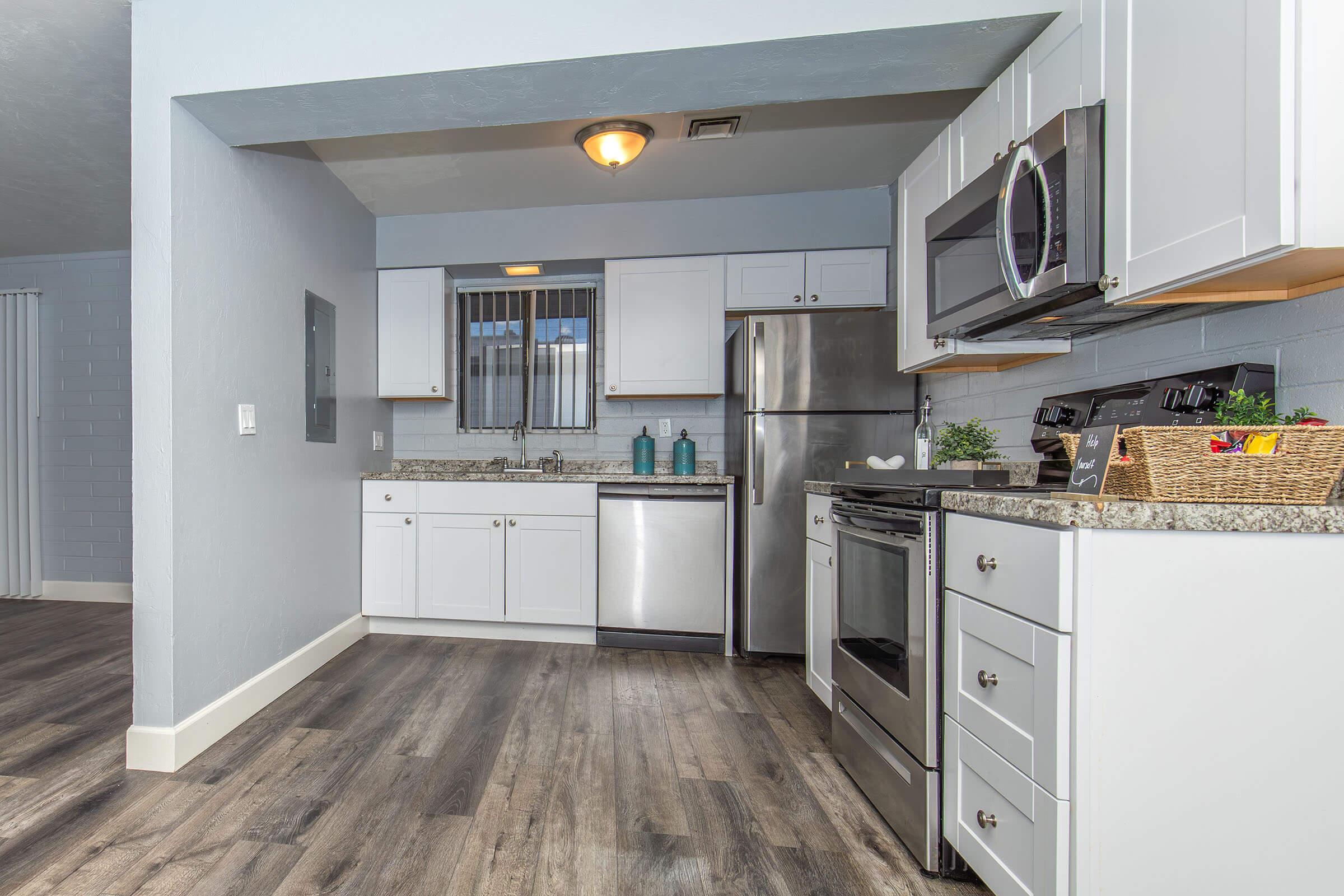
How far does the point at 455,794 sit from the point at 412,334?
2624 mm

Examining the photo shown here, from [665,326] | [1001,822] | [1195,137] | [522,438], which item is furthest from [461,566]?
[1195,137]

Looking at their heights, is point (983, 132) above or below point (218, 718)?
above

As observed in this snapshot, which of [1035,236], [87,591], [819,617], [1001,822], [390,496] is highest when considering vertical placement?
[1035,236]

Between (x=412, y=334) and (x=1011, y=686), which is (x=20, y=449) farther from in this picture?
(x=1011, y=686)

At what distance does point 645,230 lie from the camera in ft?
11.4

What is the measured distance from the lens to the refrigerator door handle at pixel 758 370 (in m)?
2.96

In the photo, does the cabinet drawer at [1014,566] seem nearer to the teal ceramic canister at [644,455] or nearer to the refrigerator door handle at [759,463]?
the refrigerator door handle at [759,463]

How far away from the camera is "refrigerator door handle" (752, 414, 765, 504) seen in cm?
296

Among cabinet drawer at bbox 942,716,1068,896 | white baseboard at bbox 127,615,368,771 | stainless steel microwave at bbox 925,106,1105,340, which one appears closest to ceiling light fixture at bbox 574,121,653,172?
stainless steel microwave at bbox 925,106,1105,340

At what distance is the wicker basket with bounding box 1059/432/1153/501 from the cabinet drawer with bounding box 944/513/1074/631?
19 cm

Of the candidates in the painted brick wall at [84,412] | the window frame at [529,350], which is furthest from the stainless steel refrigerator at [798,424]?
the painted brick wall at [84,412]

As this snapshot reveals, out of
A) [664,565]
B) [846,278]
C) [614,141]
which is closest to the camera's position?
[614,141]

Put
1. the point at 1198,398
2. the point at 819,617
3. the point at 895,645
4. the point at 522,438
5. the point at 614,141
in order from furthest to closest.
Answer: the point at 522,438
the point at 614,141
the point at 819,617
the point at 895,645
the point at 1198,398

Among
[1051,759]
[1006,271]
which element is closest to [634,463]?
[1006,271]
